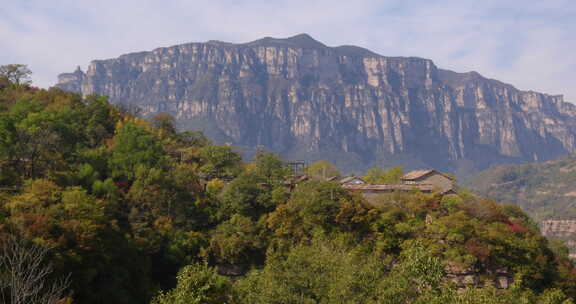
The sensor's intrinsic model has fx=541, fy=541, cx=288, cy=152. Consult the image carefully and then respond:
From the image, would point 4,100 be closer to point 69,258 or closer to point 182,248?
point 182,248

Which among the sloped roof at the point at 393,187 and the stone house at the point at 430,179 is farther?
the stone house at the point at 430,179

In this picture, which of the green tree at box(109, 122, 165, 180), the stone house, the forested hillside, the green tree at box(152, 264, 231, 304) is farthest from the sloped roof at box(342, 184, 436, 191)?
the green tree at box(152, 264, 231, 304)

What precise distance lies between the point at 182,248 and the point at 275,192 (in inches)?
418

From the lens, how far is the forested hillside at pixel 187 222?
35.5 m

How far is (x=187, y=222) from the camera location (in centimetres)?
5050

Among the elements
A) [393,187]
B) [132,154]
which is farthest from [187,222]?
[393,187]

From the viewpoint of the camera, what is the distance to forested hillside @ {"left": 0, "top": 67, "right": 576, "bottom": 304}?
35500mm

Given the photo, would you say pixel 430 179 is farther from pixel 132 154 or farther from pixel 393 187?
pixel 132 154

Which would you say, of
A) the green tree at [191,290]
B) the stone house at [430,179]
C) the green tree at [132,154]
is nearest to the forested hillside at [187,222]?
the green tree at [132,154]

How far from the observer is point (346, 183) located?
6612cm

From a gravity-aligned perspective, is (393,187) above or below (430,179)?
above

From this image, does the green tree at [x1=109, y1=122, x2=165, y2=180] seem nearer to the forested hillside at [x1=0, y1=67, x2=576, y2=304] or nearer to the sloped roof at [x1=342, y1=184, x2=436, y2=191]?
the forested hillside at [x1=0, y1=67, x2=576, y2=304]

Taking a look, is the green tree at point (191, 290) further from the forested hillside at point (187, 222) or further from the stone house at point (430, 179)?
the stone house at point (430, 179)

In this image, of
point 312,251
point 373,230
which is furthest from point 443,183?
point 312,251
